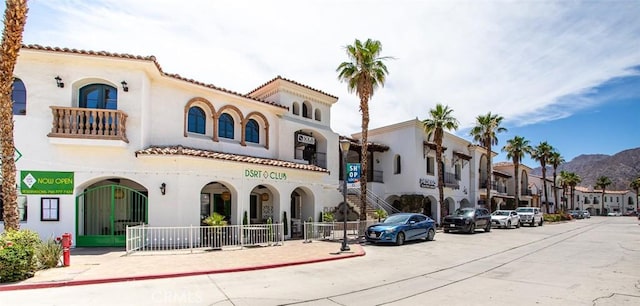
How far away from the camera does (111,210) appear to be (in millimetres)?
15727

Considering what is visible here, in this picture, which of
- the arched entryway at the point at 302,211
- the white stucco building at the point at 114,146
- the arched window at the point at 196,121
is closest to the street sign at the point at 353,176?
the white stucco building at the point at 114,146

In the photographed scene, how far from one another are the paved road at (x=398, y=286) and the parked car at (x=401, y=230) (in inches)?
153

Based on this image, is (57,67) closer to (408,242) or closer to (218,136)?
(218,136)

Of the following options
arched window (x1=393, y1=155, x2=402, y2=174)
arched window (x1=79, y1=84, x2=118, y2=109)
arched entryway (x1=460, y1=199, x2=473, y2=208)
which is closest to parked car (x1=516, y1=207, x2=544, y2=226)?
arched entryway (x1=460, y1=199, x2=473, y2=208)

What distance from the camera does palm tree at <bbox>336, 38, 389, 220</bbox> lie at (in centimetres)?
2244

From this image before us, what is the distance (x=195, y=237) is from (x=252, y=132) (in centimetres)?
742

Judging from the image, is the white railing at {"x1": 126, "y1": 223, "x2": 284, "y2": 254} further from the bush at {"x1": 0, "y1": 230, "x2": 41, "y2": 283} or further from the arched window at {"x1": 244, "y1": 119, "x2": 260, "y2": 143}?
the arched window at {"x1": 244, "y1": 119, "x2": 260, "y2": 143}

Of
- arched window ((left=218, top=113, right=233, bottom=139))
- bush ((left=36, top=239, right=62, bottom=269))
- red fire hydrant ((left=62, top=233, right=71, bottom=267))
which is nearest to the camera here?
bush ((left=36, top=239, right=62, bottom=269))

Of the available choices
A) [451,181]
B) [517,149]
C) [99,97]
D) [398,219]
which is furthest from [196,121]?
[517,149]

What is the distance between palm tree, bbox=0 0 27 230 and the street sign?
12.4m

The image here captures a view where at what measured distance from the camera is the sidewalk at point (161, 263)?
9544 mm

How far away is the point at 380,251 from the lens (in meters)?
16.3

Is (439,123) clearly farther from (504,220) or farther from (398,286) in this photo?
(398,286)

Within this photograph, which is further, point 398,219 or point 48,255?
point 398,219
